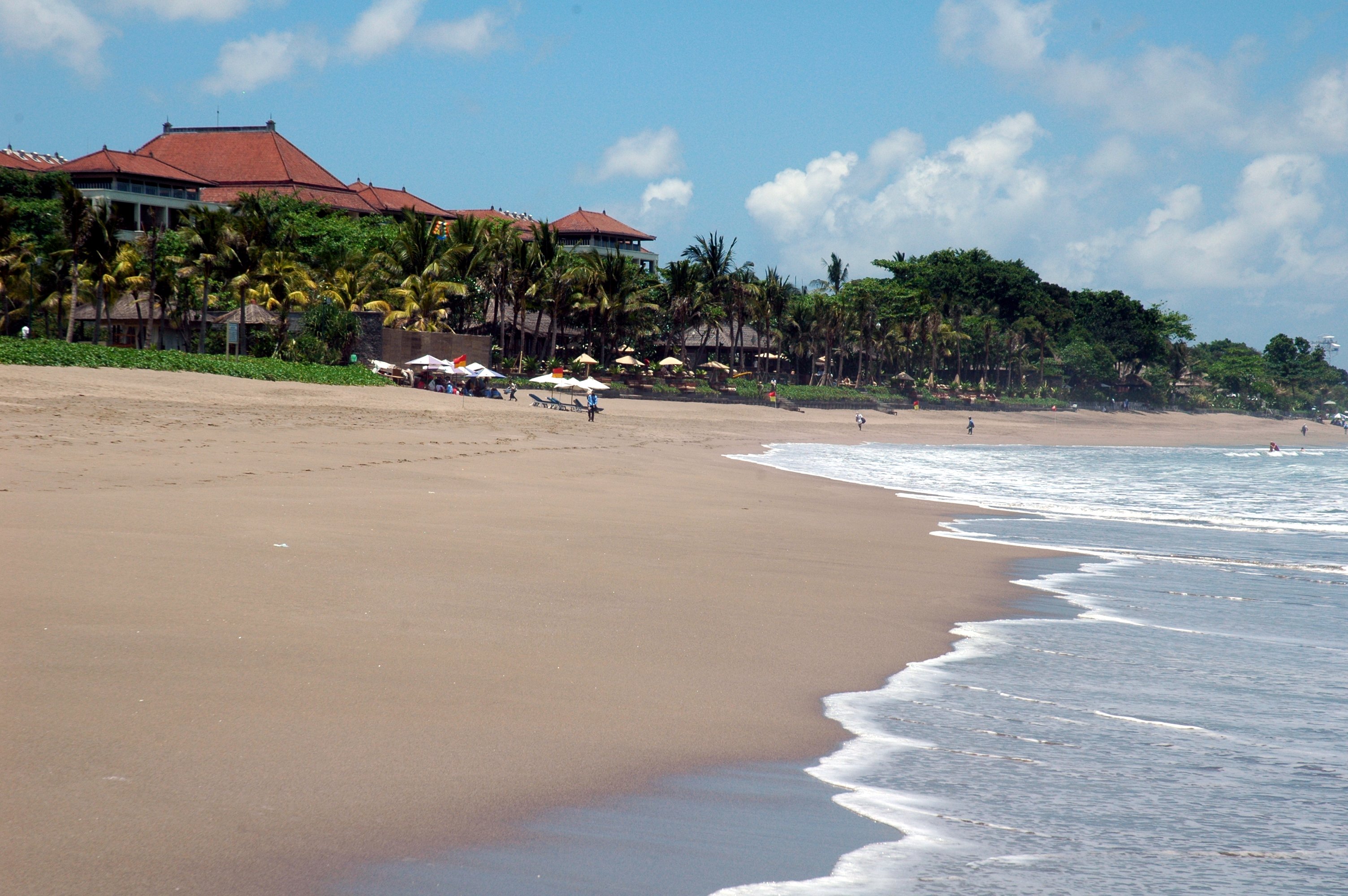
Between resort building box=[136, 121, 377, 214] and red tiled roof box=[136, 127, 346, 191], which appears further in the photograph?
red tiled roof box=[136, 127, 346, 191]

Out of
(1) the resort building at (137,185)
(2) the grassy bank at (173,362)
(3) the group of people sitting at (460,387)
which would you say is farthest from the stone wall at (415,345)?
(1) the resort building at (137,185)

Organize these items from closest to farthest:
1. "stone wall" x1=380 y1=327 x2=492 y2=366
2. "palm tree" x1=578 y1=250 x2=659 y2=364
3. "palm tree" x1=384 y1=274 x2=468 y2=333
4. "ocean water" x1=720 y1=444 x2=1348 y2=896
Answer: "ocean water" x1=720 y1=444 x2=1348 y2=896 → "stone wall" x1=380 y1=327 x2=492 y2=366 → "palm tree" x1=384 y1=274 x2=468 y2=333 → "palm tree" x1=578 y1=250 x2=659 y2=364

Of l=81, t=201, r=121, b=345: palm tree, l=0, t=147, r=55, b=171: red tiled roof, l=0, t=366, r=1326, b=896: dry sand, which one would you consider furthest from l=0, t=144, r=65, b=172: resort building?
l=0, t=366, r=1326, b=896: dry sand

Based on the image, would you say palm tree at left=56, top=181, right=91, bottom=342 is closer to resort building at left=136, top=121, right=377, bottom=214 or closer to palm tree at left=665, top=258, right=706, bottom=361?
palm tree at left=665, top=258, right=706, bottom=361

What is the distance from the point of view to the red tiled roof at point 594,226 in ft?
285

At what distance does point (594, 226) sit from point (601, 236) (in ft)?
4.91

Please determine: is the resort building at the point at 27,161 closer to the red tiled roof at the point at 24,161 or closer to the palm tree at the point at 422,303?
the red tiled roof at the point at 24,161

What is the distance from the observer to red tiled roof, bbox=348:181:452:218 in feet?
247

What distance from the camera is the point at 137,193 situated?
64438mm

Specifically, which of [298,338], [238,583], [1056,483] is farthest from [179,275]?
[238,583]

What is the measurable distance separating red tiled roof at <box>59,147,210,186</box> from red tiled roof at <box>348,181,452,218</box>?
12.2 meters

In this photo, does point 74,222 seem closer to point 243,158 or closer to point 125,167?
point 125,167

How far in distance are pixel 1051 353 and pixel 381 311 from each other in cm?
6194

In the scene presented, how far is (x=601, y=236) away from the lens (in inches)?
3396
